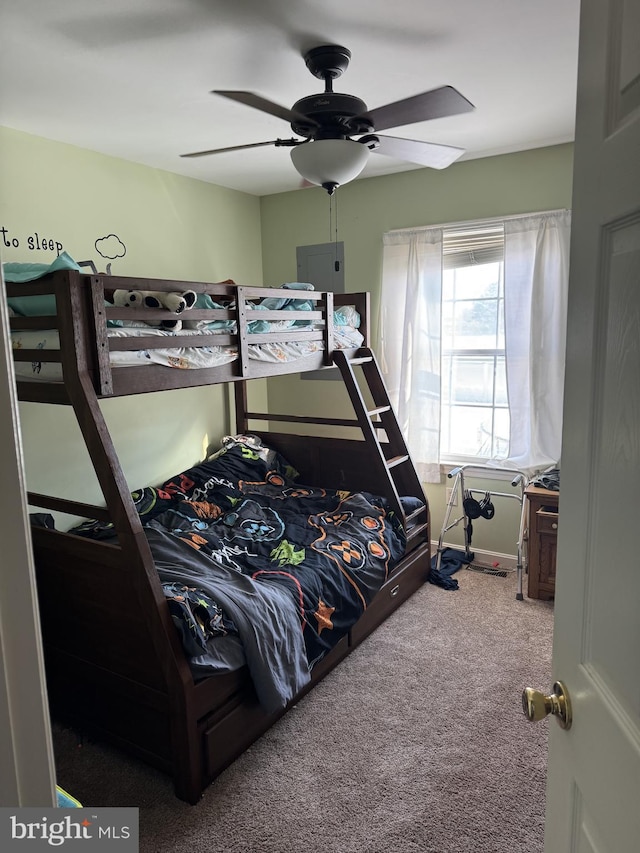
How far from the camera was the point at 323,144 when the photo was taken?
194cm

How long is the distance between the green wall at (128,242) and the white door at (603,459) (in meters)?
2.42

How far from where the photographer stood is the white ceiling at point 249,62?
1771mm

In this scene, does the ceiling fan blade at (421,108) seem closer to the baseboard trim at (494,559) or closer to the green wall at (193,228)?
the green wall at (193,228)

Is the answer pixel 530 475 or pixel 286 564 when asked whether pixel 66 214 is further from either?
pixel 530 475

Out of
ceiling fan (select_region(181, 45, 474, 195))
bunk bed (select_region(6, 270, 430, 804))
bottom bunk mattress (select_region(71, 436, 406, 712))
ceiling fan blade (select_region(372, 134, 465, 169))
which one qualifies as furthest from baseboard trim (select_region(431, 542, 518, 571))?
ceiling fan (select_region(181, 45, 474, 195))

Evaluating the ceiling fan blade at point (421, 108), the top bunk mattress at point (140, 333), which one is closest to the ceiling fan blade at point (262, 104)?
the ceiling fan blade at point (421, 108)

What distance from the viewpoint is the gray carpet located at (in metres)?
1.79

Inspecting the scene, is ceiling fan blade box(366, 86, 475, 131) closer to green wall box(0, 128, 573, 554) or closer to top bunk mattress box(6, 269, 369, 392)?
top bunk mattress box(6, 269, 369, 392)

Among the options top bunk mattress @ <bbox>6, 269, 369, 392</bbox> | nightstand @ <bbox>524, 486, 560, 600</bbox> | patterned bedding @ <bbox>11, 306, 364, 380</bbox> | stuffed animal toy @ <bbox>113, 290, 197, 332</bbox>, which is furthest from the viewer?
nightstand @ <bbox>524, 486, 560, 600</bbox>

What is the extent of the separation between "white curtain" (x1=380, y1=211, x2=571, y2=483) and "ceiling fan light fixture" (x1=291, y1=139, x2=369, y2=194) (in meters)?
1.69

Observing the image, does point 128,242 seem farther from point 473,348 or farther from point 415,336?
point 473,348

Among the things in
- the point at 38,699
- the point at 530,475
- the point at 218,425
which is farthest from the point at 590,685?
the point at 218,425
